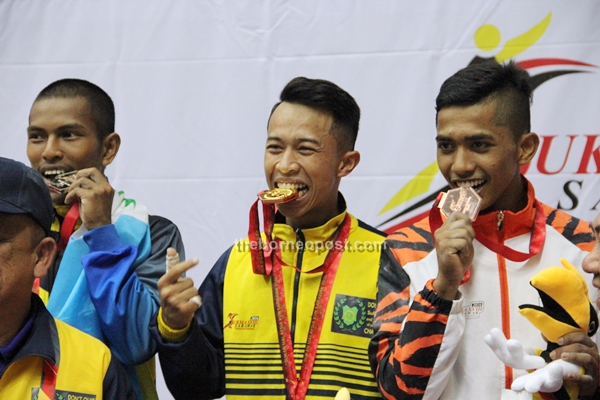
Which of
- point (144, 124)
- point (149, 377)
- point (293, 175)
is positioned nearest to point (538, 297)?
point (293, 175)

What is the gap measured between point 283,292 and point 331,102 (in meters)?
0.70

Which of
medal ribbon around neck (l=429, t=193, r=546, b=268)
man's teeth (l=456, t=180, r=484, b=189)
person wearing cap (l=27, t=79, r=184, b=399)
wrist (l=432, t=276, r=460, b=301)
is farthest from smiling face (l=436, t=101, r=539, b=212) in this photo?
person wearing cap (l=27, t=79, r=184, b=399)

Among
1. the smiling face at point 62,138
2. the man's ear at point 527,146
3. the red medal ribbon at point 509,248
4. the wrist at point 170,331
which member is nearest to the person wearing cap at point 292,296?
the wrist at point 170,331

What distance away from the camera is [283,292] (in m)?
2.69

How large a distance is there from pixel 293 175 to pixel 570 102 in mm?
1372

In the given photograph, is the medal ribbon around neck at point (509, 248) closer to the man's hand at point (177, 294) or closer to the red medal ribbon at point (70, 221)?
the man's hand at point (177, 294)

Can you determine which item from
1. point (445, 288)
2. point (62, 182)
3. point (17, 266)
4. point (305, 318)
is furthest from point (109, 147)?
point (445, 288)

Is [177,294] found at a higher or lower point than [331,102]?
lower

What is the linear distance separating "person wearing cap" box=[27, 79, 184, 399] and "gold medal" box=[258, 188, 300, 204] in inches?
17.7

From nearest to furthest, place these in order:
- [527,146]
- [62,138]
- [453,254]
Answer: [453,254] < [527,146] < [62,138]

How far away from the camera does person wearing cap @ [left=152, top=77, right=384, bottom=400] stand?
2.57m

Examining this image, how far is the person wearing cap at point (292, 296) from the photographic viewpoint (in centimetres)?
257

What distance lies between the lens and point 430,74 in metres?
3.55

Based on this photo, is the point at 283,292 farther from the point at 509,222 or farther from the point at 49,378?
the point at 49,378
